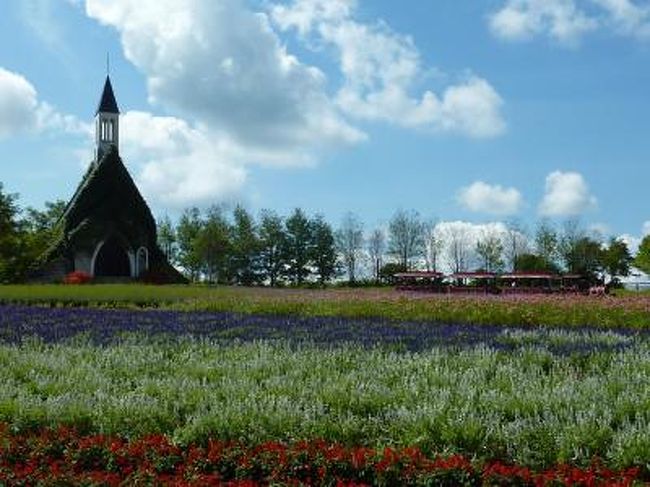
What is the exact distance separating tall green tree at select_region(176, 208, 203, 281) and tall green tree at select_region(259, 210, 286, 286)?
634 centimetres

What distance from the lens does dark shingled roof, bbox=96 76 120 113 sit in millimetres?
60531

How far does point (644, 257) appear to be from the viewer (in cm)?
7281

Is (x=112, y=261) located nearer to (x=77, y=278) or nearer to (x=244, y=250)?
(x=77, y=278)

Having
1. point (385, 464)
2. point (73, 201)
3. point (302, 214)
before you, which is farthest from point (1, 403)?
point (302, 214)

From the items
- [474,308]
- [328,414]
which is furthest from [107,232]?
[328,414]

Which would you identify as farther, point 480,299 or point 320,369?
point 480,299

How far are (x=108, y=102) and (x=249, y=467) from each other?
58277 mm

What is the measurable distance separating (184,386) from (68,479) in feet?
9.16

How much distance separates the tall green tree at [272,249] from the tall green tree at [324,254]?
3211 millimetres

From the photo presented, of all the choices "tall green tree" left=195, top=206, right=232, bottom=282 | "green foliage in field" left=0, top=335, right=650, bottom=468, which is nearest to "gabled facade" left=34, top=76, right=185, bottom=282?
"tall green tree" left=195, top=206, right=232, bottom=282

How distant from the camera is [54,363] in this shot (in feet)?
35.7

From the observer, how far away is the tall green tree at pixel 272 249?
3189 inches

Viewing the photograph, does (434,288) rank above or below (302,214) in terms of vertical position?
below

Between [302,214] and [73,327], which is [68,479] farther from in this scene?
[302,214]
